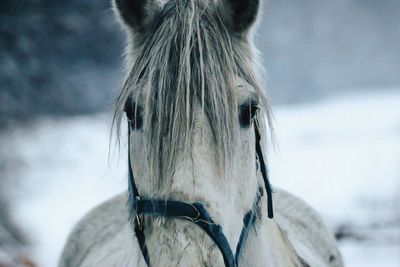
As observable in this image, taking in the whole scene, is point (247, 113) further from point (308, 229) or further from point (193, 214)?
point (308, 229)

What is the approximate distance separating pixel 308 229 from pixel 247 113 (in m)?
1.41

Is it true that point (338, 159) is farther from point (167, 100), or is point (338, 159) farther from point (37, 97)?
point (167, 100)

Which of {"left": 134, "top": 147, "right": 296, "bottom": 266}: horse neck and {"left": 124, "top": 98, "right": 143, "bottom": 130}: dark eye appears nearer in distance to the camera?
{"left": 134, "top": 147, "right": 296, "bottom": 266}: horse neck

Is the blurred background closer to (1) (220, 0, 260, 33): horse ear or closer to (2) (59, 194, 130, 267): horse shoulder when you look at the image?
(2) (59, 194, 130, 267): horse shoulder

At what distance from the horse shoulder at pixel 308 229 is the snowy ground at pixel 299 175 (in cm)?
335

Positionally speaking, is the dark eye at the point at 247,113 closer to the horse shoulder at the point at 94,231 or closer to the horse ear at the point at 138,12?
the horse ear at the point at 138,12

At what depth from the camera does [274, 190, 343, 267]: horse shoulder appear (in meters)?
2.90

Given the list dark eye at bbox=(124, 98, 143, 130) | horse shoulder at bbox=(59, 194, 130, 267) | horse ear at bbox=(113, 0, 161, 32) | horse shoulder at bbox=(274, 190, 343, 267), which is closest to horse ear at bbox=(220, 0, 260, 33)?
horse ear at bbox=(113, 0, 161, 32)

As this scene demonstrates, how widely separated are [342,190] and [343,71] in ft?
47.5

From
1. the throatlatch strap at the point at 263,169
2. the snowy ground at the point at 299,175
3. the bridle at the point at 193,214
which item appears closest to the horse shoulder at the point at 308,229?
the throatlatch strap at the point at 263,169

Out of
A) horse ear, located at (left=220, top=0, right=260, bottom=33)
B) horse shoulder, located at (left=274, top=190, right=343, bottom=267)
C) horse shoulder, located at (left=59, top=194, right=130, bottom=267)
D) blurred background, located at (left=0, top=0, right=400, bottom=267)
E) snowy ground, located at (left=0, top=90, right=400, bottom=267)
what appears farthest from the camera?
blurred background, located at (left=0, top=0, right=400, bottom=267)

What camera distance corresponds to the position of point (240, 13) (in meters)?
1.98

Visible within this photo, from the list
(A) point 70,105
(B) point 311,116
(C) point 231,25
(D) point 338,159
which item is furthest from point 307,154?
(C) point 231,25

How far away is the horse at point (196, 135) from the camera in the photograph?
1661mm
